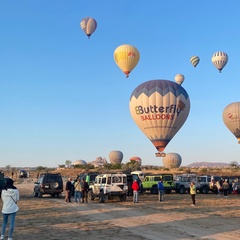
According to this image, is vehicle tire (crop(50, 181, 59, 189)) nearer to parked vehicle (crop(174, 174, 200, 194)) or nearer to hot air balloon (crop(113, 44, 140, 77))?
parked vehicle (crop(174, 174, 200, 194))

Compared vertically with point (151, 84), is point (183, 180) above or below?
below

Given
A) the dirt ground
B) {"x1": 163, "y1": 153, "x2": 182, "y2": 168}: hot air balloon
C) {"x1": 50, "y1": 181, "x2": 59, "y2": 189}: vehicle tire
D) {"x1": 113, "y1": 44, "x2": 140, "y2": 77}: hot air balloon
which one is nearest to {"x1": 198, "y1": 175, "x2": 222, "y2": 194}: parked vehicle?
{"x1": 50, "y1": 181, "x2": 59, "y2": 189}: vehicle tire

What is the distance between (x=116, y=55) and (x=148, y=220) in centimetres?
4513

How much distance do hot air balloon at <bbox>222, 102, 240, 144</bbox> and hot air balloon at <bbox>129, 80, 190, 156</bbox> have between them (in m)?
18.2

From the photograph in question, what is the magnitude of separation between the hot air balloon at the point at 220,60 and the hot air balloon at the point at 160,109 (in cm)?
2020

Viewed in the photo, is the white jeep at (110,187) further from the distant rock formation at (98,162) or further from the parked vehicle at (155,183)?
the distant rock formation at (98,162)

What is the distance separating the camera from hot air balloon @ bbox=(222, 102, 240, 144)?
230 ft

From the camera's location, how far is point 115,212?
20156 mm

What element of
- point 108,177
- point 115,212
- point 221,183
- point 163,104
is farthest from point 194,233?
point 163,104

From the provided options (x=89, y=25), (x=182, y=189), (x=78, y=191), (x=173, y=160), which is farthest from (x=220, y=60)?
(x=78, y=191)

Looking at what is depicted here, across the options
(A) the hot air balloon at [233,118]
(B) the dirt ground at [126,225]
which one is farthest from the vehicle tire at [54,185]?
(A) the hot air balloon at [233,118]

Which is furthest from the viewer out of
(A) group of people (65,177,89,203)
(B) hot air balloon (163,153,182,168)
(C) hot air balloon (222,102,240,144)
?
(B) hot air balloon (163,153,182,168)

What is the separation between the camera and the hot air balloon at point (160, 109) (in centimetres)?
5216

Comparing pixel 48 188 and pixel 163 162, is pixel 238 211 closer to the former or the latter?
pixel 48 188
